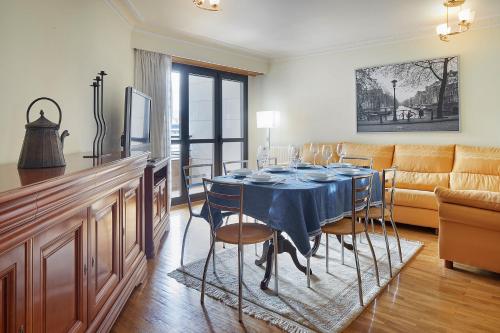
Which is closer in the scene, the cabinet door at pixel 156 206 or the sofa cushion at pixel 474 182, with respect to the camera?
the cabinet door at pixel 156 206

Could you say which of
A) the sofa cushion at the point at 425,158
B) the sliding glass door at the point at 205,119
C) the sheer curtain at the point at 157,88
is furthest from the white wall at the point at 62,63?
the sofa cushion at the point at 425,158

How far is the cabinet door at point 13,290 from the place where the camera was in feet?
3.34

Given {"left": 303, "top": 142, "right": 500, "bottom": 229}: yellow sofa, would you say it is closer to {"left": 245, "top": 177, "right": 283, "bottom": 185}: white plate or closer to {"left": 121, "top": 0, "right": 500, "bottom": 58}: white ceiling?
{"left": 245, "top": 177, "right": 283, "bottom": 185}: white plate

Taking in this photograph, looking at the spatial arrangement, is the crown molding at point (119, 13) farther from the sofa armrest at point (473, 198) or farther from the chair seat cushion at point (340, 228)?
the sofa armrest at point (473, 198)

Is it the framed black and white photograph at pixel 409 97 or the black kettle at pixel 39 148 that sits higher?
the framed black and white photograph at pixel 409 97

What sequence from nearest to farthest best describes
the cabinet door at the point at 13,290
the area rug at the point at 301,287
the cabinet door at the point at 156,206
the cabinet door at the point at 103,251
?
1. the cabinet door at the point at 13,290
2. the cabinet door at the point at 103,251
3. the area rug at the point at 301,287
4. the cabinet door at the point at 156,206

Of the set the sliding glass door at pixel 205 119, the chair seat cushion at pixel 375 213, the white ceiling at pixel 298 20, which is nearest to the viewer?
the chair seat cushion at pixel 375 213

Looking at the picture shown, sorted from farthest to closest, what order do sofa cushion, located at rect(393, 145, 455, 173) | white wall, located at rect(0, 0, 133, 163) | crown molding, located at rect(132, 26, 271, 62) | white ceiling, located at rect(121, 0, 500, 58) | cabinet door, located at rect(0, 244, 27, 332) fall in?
crown molding, located at rect(132, 26, 271, 62) → sofa cushion, located at rect(393, 145, 455, 173) → white ceiling, located at rect(121, 0, 500, 58) → white wall, located at rect(0, 0, 133, 163) → cabinet door, located at rect(0, 244, 27, 332)

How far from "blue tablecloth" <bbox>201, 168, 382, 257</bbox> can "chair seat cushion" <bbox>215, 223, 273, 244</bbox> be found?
99 millimetres

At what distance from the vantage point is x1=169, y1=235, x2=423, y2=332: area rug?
214 centimetres

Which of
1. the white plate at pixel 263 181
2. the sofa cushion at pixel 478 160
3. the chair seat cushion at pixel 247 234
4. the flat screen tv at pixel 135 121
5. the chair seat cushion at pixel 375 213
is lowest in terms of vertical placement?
the chair seat cushion at pixel 247 234

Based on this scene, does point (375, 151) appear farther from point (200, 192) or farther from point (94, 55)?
point (94, 55)

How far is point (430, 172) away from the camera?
446 cm

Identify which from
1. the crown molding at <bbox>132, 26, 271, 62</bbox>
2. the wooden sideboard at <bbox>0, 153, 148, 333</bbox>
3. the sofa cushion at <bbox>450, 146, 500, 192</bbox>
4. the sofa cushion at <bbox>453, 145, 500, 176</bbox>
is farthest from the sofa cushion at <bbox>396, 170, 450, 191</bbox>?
the wooden sideboard at <bbox>0, 153, 148, 333</bbox>
